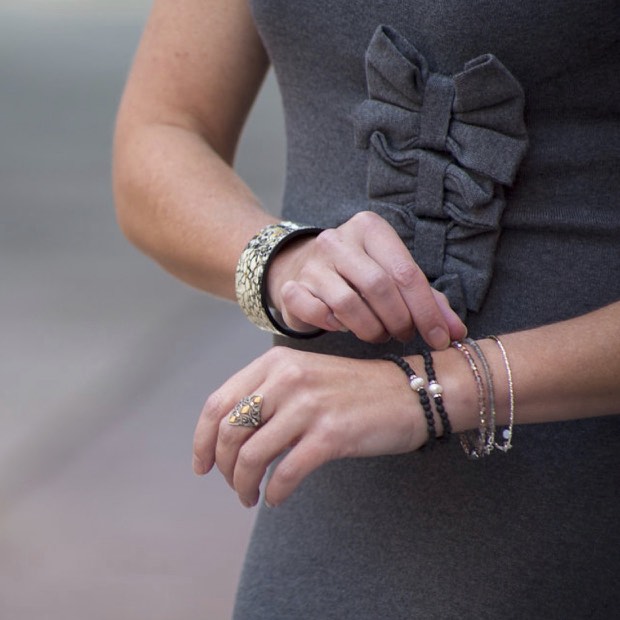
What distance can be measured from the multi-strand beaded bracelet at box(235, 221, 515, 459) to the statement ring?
0.13m

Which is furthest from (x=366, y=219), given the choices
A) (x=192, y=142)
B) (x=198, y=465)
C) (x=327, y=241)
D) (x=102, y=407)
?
(x=102, y=407)

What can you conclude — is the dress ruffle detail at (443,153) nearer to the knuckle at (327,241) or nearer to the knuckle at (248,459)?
the knuckle at (327,241)

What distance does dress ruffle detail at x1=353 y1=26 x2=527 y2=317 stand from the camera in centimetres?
103

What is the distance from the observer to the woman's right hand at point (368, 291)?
Result: 3.01 ft

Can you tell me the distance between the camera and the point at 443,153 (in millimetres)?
1068

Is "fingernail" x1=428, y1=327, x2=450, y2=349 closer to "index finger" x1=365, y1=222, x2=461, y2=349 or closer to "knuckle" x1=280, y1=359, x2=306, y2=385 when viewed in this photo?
"index finger" x1=365, y1=222, x2=461, y2=349

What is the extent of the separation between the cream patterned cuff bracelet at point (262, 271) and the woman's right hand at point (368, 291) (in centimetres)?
7

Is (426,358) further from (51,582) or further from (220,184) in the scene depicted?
(51,582)

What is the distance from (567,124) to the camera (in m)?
1.04

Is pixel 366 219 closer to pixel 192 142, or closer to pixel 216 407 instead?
pixel 216 407

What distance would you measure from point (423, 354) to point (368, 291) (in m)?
0.08

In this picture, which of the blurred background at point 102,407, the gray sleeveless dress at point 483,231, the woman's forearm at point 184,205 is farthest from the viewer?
the blurred background at point 102,407

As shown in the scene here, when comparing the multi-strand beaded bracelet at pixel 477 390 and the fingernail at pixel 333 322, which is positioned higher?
the fingernail at pixel 333 322

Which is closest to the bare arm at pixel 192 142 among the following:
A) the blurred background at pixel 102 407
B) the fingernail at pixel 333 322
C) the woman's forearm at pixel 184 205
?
the woman's forearm at pixel 184 205
